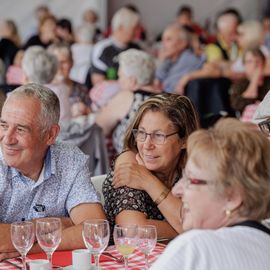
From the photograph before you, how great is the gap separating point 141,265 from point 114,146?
3.13 m

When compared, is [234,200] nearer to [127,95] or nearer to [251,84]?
[127,95]

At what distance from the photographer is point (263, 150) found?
2188 mm

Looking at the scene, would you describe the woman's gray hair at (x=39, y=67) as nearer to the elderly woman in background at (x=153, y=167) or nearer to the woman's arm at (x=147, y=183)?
the elderly woman in background at (x=153, y=167)

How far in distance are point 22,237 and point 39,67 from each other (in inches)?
127

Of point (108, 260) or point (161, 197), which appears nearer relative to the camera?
point (108, 260)

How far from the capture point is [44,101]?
3258mm

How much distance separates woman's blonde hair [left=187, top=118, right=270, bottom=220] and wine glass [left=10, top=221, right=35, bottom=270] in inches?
32.0

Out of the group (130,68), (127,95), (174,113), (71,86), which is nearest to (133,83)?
(130,68)

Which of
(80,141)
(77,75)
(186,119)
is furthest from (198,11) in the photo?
(186,119)

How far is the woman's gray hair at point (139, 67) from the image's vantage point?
5945 mm

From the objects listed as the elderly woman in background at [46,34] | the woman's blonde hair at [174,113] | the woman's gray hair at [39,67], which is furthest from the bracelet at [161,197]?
the elderly woman in background at [46,34]

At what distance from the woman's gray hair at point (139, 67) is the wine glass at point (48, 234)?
326 centimetres

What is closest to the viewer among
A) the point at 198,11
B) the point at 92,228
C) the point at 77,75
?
the point at 92,228

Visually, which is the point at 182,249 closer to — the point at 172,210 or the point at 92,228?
the point at 92,228
